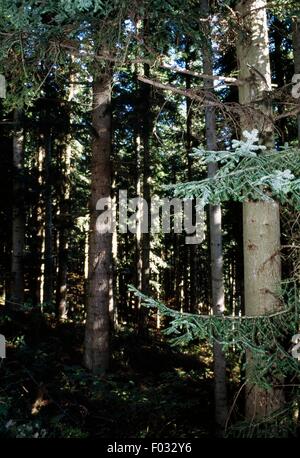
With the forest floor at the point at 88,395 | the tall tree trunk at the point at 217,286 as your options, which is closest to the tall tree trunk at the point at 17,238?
the forest floor at the point at 88,395

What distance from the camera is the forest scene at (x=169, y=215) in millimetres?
3738

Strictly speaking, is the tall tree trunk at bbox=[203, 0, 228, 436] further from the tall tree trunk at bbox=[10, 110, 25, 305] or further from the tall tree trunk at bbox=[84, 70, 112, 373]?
the tall tree trunk at bbox=[10, 110, 25, 305]

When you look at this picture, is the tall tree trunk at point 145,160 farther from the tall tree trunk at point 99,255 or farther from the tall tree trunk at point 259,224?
the tall tree trunk at point 259,224

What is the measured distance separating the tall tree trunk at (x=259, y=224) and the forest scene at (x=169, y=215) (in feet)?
0.05

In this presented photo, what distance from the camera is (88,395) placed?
8.33 m

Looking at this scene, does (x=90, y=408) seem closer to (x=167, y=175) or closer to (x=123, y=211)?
(x=123, y=211)

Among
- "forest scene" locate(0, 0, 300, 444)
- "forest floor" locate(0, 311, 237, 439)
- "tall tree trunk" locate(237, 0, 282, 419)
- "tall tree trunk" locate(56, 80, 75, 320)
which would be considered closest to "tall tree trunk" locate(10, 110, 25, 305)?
"forest scene" locate(0, 0, 300, 444)

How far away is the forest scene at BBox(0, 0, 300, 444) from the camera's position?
374cm

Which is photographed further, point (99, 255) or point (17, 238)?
point (17, 238)

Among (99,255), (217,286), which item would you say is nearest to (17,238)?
(99,255)

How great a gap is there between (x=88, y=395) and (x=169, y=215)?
185 inches

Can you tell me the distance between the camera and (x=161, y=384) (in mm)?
10500

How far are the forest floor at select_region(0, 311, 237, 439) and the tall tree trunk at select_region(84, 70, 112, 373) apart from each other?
646 mm

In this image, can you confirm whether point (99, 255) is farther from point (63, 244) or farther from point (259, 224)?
point (63, 244)
